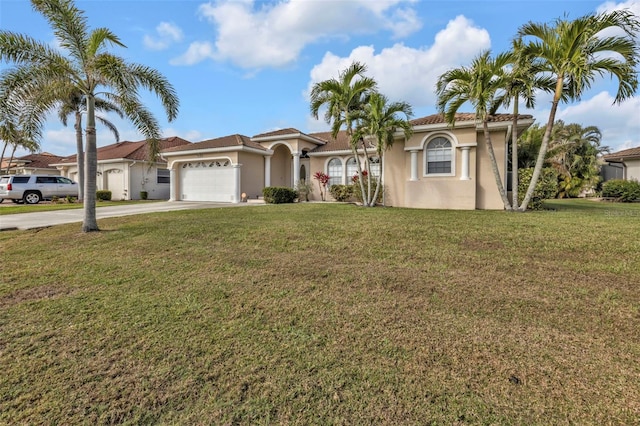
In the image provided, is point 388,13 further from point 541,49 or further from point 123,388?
point 123,388

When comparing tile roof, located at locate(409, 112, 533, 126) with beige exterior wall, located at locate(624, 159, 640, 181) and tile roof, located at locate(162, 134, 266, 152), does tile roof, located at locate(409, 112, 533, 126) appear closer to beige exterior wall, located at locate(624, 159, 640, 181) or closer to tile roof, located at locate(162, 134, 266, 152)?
tile roof, located at locate(162, 134, 266, 152)

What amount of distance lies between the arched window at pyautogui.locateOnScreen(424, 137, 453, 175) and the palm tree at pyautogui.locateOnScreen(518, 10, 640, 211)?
416 centimetres

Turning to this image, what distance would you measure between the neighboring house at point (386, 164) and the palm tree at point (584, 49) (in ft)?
8.01

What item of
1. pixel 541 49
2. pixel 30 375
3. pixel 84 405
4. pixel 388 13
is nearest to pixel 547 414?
pixel 84 405

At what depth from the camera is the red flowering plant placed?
2031 cm

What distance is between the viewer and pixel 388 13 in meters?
11.7

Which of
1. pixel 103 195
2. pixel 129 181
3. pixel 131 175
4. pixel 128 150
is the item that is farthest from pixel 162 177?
pixel 103 195

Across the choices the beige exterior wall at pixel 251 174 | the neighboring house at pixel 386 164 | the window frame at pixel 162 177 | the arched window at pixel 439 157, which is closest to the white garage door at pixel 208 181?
the neighboring house at pixel 386 164

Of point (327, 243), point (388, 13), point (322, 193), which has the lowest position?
point (327, 243)

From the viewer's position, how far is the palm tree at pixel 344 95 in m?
13.7

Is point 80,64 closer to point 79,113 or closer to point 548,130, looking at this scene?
point 548,130

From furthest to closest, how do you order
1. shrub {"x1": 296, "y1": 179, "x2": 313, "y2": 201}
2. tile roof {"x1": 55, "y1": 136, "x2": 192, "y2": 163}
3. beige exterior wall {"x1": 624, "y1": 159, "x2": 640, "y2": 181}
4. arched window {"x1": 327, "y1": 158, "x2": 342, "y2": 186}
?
tile roof {"x1": 55, "y1": 136, "x2": 192, "y2": 163} → beige exterior wall {"x1": 624, "y1": 159, "x2": 640, "y2": 181} → arched window {"x1": 327, "y1": 158, "x2": 342, "y2": 186} → shrub {"x1": 296, "y1": 179, "x2": 313, "y2": 201}

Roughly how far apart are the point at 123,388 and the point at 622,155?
32.9m

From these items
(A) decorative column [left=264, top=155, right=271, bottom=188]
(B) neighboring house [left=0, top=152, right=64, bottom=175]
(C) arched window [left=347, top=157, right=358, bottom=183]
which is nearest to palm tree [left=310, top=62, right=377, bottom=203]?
(C) arched window [left=347, top=157, right=358, bottom=183]
